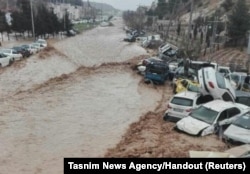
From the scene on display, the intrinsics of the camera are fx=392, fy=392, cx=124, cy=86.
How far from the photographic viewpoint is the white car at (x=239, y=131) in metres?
14.0

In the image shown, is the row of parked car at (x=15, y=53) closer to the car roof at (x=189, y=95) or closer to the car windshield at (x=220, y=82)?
the car roof at (x=189, y=95)

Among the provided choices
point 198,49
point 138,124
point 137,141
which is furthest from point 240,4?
point 137,141

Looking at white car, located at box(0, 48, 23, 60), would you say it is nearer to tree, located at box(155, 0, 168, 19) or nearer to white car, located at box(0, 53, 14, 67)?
white car, located at box(0, 53, 14, 67)

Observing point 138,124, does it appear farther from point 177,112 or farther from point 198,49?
point 198,49

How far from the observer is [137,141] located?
15.7 meters

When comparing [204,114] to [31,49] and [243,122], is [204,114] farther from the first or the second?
[31,49]

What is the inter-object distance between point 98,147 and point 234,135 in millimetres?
5315

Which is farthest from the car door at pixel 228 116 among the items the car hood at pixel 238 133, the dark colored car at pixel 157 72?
the dark colored car at pixel 157 72

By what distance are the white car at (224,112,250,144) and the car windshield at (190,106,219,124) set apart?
3.05 ft

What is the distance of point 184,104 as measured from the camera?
17.4m

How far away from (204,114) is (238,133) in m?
1.93

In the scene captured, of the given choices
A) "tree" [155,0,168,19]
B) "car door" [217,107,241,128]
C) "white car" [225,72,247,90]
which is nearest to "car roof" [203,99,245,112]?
"car door" [217,107,241,128]

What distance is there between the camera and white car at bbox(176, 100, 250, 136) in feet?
49.5

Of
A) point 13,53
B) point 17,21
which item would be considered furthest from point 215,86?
point 17,21
